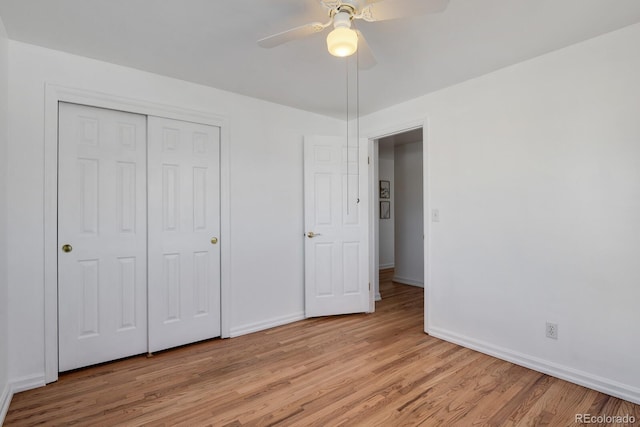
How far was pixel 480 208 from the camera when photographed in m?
2.78

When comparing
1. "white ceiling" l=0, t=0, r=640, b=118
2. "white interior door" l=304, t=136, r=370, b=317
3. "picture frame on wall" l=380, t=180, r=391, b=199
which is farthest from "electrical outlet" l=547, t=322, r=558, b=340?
"picture frame on wall" l=380, t=180, r=391, b=199

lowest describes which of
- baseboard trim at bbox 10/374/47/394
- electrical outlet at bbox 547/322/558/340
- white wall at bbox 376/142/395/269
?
baseboard trim at bbox 10/374/47/394

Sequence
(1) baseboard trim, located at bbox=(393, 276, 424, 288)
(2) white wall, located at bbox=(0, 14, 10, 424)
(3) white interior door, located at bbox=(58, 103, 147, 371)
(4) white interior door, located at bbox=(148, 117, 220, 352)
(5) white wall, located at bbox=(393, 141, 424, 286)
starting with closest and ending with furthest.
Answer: (2) white wall, located at bbox=(0, 14, 10, 424) < (3) white interior door, located at bbox=(58, 103, 147, 371) < (4) white interior door, located at bbox=(148, 117, 220, 352) < (1) baseboard trim, located at bbox=(393, 276, 424, 288) < (5) white wall, located at bbox=(393, 141, 424, 286)

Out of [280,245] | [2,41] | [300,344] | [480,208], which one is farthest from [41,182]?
[480,208]

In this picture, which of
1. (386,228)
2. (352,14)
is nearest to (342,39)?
(352,14)

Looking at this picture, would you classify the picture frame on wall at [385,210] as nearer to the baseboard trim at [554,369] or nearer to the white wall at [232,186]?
the white wall at [232,186]

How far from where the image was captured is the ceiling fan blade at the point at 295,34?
5.37 feet

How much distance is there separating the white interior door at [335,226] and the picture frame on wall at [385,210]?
2.67m

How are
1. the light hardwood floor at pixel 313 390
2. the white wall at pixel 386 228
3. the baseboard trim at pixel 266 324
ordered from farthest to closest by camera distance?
the white wall at pixel 386 228, the baseboard trim at pixel 266 324, the light hardwood floor at pixel 313 390

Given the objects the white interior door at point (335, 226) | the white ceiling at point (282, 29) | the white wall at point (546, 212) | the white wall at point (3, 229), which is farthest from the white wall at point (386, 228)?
the white wall at point (3, 229)

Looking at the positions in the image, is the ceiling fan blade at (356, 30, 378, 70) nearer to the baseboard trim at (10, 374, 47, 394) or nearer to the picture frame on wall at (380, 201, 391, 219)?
the baseboard trim at (10, 374, 47, 394)

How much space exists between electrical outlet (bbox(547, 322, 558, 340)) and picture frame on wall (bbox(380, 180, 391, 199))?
4.17 metres

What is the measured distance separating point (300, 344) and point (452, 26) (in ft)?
8.84

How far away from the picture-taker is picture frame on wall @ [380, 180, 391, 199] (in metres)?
6.36
